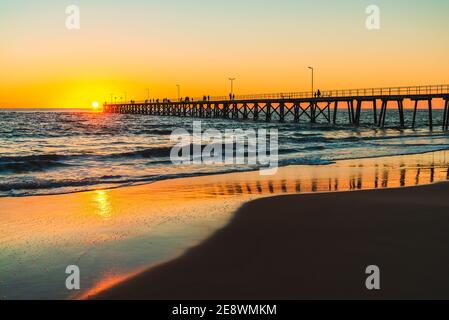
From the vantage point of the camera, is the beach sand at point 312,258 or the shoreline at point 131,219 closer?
the beach sand at point 312,258

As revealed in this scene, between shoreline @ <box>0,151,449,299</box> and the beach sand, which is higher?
the beach sand

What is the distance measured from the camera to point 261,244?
780 centimetres

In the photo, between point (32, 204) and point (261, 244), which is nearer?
point (261, 244)

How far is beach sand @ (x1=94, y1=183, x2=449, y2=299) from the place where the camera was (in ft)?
19.2

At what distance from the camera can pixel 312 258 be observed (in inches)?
275

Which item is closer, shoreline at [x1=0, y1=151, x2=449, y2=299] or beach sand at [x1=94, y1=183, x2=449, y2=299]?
beach sand at [x1=94, y1=183, x2=449, y2=299]

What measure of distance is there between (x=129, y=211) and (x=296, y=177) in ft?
22.3

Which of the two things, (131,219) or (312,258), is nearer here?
(312,258)

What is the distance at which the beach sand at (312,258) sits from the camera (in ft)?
19.2

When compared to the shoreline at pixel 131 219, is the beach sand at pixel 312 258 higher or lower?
higher
